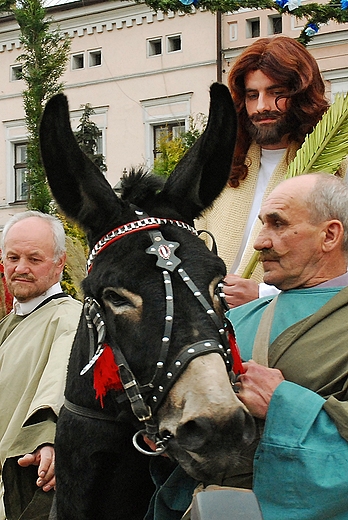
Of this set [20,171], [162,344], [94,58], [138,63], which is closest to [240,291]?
[162,344]

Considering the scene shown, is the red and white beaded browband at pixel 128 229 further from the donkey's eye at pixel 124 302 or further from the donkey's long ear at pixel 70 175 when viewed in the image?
the donkey's eye at pixel 124 302

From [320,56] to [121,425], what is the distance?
72.9 feet

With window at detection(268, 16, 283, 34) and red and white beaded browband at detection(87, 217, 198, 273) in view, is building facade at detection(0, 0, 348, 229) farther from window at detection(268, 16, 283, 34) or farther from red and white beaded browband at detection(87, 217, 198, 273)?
red and white beaded browband at detection(87, 217, 198, 273)

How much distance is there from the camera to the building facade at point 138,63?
24766 millimetres

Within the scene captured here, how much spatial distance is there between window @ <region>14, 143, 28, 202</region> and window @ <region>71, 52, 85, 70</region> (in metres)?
3.55

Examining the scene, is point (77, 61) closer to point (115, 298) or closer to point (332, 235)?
point (332, 235)

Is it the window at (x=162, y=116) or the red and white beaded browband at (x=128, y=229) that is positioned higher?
the window at (x=162, y=116)

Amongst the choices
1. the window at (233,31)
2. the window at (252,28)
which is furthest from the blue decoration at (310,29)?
the window at (233,31)

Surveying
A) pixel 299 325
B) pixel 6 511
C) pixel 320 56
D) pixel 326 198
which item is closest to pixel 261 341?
pixel 299 325

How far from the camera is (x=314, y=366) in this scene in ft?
8.22

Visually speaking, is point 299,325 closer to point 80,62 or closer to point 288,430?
point 288,430

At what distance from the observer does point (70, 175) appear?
2.63m

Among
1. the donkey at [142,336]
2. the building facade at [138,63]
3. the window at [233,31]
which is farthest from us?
the building facade at [138,63]

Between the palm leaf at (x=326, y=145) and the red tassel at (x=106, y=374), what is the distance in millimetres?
1473
